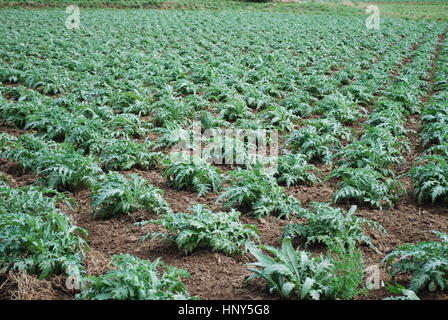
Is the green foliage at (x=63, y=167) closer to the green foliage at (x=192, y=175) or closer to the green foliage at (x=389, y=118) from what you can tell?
the green foliage at (x=192, y=175)

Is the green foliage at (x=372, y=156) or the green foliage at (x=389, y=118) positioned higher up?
the green foliage at (x=389, y=118)

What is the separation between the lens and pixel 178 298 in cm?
371

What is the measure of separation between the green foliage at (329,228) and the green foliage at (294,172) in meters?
1.52

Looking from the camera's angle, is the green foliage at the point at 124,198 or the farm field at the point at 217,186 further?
the green foliage at the point at 124,198

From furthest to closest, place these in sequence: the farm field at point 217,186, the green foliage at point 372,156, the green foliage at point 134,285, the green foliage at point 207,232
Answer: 1. the green foliage at point 372,156
2. the green foliage at point 207,232
3. the farm field at point 217,186
4. the green foliage at point 134,285

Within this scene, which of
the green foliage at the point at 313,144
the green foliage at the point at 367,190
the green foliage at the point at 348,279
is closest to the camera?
the green foliage at the point at 348,279

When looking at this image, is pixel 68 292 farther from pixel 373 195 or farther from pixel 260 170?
pixel 373 195

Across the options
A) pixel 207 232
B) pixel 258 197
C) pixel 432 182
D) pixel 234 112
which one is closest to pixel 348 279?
pixel 207 232

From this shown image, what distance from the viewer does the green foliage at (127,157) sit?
Result: 6953mm

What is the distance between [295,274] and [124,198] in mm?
2526

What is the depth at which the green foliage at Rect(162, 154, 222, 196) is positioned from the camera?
641 cm

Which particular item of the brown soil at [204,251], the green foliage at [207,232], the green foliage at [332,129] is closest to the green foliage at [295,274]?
the brown soil at [204,251]

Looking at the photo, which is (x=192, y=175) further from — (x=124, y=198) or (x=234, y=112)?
(x=234, y=112)

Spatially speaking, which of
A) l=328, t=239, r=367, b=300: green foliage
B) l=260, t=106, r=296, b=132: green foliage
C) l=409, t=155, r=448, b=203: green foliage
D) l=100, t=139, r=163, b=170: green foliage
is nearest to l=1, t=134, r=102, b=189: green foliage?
l=100, t=139, r=163, b=170: green foliage
